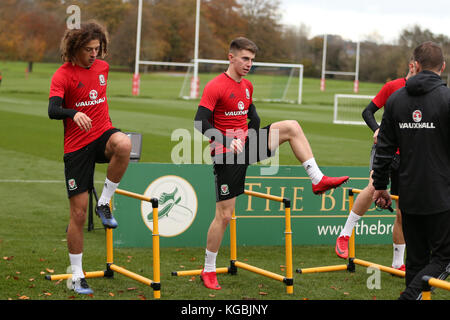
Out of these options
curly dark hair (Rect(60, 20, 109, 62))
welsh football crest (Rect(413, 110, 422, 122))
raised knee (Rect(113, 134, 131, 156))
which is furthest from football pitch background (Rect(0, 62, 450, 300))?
welsh football crest (Rect(413, 110, 422, 122))

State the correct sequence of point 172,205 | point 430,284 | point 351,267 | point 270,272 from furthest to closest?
point 172,205, point 351,267, point 270,272, point 430,284

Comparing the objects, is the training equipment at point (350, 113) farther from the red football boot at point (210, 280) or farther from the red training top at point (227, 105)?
the red football boot at point (210, 280)

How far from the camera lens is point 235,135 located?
6730mm

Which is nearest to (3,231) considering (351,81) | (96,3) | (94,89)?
(94,89)

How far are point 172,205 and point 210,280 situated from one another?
1740 millimetres

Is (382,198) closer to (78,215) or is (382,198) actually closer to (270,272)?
(270,272)

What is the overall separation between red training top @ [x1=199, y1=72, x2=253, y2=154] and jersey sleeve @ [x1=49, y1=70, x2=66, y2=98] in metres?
1.34

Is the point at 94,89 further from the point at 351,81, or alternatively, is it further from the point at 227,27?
the point at 351,81

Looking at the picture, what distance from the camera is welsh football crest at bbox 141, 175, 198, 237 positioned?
834 cm

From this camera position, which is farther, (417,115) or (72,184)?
(72,184)

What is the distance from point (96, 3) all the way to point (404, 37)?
3130 cm

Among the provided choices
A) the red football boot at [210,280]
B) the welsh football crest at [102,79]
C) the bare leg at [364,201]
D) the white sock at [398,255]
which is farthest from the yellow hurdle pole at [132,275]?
the white sock at [398,255]

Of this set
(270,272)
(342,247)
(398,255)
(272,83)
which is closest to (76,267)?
(270,272)

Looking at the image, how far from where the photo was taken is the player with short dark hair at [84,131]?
19.9ft
